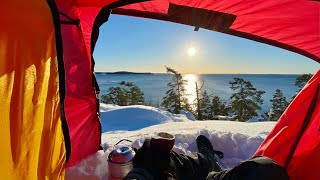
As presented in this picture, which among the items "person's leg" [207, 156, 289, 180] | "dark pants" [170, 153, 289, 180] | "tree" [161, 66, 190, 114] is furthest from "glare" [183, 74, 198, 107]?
"person's leg" [207, 156, 289, 180]

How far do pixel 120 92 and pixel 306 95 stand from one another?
14489 mm

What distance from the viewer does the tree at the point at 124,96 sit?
16156 millimetres

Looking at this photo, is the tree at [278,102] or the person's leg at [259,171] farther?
the tree at [278,102]

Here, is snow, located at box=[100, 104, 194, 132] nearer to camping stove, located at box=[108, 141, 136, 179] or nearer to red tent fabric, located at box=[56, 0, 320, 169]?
red tent fabric, located at box=[56, 0, 320, 169]

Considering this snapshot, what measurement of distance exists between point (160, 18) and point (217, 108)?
14385 millimetres

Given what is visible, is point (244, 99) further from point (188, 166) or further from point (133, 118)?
point (188, 166)

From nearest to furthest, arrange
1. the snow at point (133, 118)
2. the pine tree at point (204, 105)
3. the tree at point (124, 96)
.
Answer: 1. the snow at point (133, 118)
2. the tree at point (124, 96)
3. the pine tree at point (204, 105)

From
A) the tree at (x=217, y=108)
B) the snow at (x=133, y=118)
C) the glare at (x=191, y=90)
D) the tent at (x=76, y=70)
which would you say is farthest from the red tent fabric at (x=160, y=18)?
the glare at (x=191, y=90)

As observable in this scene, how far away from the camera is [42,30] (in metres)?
1.32

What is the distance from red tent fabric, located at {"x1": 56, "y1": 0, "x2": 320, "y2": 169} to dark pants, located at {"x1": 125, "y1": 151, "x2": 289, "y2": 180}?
0.69 m

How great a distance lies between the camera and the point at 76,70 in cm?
226

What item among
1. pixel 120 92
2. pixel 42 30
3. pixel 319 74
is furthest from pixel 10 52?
pixel 120 92

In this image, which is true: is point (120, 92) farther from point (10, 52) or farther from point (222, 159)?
point (10, 52)

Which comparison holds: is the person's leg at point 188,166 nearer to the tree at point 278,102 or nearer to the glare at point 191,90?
the glare at point 191,90
